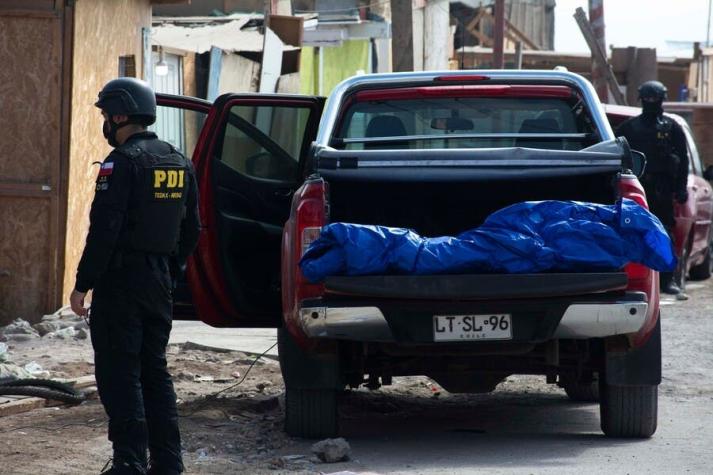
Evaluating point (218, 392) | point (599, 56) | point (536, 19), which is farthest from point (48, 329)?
point (536, 19)

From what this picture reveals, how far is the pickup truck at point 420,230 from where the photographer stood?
20.8 ft

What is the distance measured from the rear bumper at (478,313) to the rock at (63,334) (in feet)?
14.3

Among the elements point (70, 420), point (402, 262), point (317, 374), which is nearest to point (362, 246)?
point (402, 262)

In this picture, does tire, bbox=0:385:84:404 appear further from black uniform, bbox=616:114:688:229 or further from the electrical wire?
black uniform, bbox=616:114:688:229

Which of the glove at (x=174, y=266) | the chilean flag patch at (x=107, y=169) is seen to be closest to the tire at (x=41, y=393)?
the glove at (x=174, y=266)

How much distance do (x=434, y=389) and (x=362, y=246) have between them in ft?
9.06

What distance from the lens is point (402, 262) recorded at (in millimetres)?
6332

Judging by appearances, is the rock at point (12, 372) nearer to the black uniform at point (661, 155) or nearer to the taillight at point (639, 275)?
the taillight at point (639, 275)

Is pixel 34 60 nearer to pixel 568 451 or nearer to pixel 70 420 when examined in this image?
pixel 70 420

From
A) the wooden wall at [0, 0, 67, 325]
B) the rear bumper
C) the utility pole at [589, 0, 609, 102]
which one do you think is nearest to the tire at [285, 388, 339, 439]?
the rear bumper

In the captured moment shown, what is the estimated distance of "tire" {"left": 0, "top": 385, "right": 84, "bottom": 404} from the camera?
773cm

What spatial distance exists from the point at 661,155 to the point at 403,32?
3.70m

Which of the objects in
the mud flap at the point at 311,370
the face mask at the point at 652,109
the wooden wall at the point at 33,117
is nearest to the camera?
the mud flap at the point at 311,370

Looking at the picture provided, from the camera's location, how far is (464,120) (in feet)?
25.7
